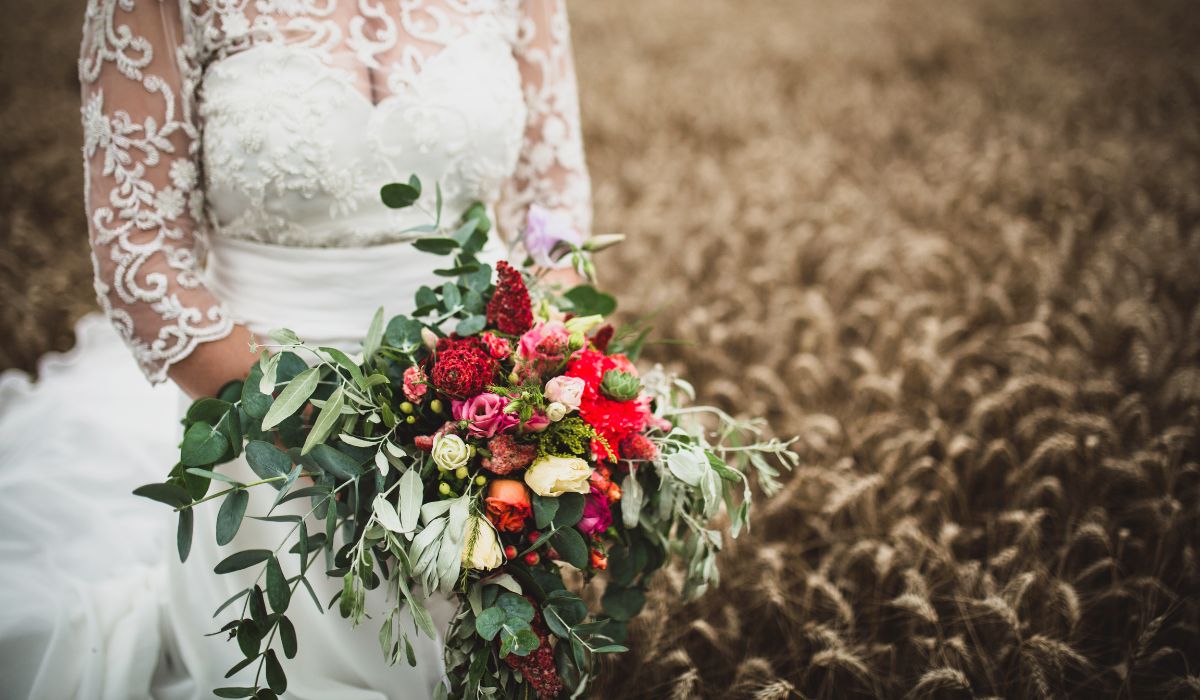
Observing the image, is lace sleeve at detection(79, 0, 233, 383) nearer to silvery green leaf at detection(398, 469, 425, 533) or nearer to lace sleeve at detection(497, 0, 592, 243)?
silvery green leaf at detection(398, 469, 425, 533)

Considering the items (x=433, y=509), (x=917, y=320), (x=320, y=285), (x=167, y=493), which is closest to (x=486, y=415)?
(x=433, y=509)

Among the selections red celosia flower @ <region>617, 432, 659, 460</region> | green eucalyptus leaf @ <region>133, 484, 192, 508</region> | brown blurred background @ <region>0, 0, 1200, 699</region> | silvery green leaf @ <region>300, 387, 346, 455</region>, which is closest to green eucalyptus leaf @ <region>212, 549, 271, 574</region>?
green eucalyptus leaf @ <region>133, 484, 192, 508</region>

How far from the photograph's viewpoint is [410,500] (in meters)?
1.24

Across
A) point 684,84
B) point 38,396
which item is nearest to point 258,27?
point 38,396

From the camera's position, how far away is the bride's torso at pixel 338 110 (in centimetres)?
152

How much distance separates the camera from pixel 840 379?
11.2 ft

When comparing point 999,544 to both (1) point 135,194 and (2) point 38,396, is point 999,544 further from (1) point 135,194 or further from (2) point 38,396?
(2) point 38,396

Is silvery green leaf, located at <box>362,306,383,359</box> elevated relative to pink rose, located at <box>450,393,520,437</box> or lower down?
elevated

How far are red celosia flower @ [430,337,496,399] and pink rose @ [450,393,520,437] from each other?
0.03m

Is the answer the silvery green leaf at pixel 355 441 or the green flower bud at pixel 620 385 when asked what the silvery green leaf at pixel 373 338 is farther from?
the green flower bud at pixel 620 385

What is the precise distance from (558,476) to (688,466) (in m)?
0.29

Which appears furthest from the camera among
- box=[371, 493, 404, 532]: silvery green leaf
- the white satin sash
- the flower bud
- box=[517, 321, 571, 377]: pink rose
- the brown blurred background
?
the brown blurred background

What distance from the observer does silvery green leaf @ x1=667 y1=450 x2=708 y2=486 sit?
4.46ft

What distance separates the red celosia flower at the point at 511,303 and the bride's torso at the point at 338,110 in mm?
418
